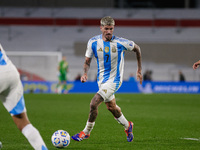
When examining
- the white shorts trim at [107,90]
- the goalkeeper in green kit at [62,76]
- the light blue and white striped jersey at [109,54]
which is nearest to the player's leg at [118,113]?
the white shorts trim at [107,90]

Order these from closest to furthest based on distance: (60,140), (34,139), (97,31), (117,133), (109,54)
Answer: (34,139) → (60,140) → (109,54) → (117,133) → (97,31)

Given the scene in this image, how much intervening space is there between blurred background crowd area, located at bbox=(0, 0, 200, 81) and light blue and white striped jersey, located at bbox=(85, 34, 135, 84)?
A: 2234cm

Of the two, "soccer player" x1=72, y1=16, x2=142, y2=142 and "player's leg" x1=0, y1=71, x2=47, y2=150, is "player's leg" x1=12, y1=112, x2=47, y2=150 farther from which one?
"soccer player" x1=72, y1=16, x2=142, y2=142

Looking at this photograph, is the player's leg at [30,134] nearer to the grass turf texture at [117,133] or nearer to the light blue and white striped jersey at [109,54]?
the grass turf texture at [117,133]

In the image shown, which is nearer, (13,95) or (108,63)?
(13,95)

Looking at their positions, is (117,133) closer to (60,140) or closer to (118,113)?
(118,113)

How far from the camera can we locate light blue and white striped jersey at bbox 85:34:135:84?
671 centimetres

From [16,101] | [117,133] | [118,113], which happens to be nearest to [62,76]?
[117,133]

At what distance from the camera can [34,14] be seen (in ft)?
104

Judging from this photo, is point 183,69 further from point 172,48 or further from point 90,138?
point 90,138

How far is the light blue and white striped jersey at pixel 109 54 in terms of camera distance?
6.71 metres

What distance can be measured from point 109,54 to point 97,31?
25273 mm

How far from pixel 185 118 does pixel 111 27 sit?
5.35 m

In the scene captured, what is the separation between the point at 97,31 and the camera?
31.8 meters
